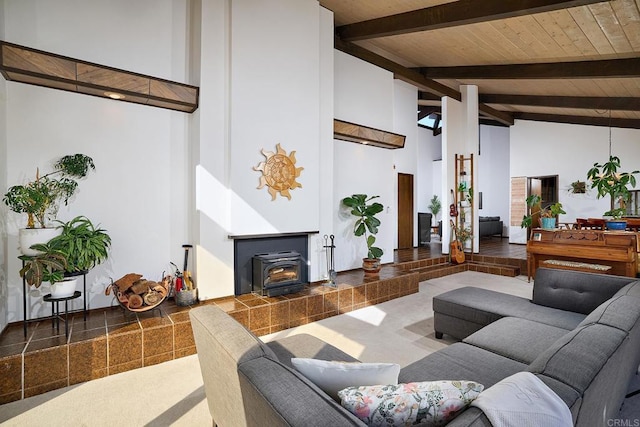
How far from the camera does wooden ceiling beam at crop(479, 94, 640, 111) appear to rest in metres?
6.30

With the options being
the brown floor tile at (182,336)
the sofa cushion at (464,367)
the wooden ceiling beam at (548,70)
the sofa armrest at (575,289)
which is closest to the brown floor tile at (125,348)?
the brown floor tile at (182,336)

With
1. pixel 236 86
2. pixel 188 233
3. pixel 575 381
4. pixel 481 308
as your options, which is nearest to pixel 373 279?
pixel 481 308

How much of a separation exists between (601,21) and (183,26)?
5.06m

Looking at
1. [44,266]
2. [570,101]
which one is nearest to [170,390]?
[44,266]

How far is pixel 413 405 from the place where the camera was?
1081 mm

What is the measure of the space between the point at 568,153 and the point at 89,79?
10.6 metres

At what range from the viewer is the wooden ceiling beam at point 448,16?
366 cm

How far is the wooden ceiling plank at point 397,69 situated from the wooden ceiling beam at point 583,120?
3.04m

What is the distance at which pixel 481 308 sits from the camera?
9.89 ft

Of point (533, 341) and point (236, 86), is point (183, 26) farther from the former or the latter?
point (533, 341)

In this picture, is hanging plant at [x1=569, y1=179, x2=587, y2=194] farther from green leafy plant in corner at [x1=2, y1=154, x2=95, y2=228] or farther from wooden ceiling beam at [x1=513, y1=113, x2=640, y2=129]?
green leafy plant in corner at [x1=2, y1=154, x2=95, y2=228]

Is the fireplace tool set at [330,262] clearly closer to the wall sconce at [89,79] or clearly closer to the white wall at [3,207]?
the wall sconce at [89,79]

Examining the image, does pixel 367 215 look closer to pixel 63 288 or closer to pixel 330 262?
pixel 330 262

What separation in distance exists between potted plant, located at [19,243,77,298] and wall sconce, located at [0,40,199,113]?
1.56 meters
